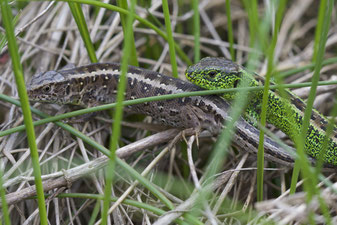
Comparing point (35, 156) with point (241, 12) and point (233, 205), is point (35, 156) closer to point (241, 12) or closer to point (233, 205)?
point (233, 205)

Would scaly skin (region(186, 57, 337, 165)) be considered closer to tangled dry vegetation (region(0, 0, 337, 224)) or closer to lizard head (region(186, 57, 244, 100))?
lizard head (region(186, 57, 244, 100))

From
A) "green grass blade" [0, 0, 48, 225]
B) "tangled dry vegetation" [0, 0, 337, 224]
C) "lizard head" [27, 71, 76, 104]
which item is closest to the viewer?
"green grass blade" [0, 0, 48, 225]

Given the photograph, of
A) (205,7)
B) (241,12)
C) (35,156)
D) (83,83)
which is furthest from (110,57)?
(35,156)

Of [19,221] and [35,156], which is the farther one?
[19,221]

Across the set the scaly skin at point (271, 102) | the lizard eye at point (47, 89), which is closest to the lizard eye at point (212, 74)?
the scaly skin at point (271, 102)

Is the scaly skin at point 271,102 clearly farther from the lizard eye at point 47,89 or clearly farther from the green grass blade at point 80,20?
the lizard eye at point 47,89

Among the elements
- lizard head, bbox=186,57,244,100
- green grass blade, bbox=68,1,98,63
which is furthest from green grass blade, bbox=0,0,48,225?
lizard head, bbox=186,57,244,100
